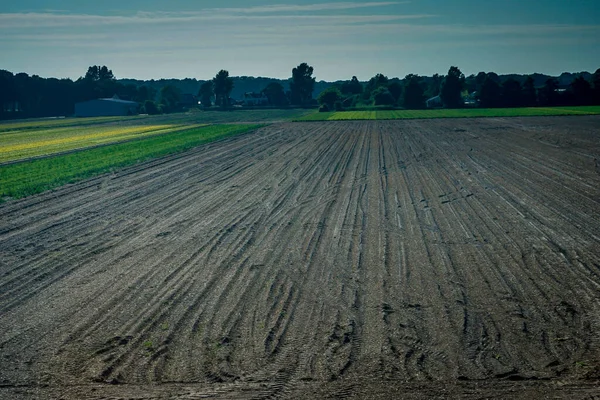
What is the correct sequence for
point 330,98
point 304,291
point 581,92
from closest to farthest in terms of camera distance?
1. point 304,291
2. point 581,92
3. point 330,98

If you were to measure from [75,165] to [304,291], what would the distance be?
21.2 m

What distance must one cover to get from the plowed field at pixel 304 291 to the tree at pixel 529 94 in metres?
72.7

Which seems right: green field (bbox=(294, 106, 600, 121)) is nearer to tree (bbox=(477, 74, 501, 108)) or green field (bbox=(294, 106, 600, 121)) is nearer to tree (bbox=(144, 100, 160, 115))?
tree (bbox=(477, 74, 501, 108))

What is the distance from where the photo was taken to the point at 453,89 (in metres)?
95.8

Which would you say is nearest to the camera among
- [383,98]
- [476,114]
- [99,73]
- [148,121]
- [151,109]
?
[476,114]

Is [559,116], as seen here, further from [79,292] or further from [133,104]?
[133,104]

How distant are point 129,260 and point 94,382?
5269 millimetres

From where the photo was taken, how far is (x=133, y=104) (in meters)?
114

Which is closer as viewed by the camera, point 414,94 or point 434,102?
point 414,94

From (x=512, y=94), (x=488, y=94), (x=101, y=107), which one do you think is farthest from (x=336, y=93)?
(x=101, y=107)

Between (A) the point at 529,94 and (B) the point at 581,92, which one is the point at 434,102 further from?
(B) the point at 581,92

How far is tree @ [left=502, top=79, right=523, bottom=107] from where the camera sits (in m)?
90.0

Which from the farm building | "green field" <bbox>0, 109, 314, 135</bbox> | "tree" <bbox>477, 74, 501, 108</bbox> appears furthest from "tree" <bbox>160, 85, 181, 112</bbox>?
"tree" <bbox>477, 74, 501, 108</bbox>

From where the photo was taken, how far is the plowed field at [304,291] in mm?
7395
